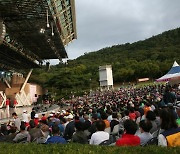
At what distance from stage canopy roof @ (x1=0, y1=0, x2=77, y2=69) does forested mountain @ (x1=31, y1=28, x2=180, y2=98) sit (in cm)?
2490

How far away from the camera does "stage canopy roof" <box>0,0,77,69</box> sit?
24609 mm

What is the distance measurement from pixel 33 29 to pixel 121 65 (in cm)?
8495

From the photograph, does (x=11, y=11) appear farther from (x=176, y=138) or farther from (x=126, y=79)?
(x=126, y=79)

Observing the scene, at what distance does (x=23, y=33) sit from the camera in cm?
3375

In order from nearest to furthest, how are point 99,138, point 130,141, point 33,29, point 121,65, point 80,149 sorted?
point 80,149 → point 130,141 → point 99,138 → point 33,29 → point 121,65

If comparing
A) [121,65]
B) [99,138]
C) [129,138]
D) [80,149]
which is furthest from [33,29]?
Answer: [121,65]

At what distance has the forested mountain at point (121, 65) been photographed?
76.3 meters

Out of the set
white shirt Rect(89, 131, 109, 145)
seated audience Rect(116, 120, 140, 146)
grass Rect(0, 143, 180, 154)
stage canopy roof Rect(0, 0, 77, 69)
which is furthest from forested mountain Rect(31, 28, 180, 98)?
seated audience Rect(116, 120, 140, 146)

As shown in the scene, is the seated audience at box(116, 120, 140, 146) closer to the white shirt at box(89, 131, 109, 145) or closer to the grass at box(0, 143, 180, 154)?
the grass at box(0, 143, 180, 154)

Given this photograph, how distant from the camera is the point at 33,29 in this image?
3206cm

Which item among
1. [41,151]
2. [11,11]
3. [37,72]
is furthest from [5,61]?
[37,72]

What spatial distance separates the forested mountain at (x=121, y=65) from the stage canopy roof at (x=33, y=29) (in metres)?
24.9

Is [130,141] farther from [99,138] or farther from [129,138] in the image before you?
[99,138]

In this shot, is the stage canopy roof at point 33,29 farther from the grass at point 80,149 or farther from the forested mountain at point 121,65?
the forested mountain at point 121,65
